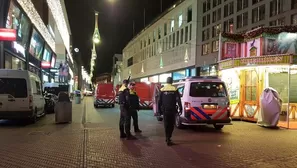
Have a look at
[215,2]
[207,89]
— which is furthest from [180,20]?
[207,89]

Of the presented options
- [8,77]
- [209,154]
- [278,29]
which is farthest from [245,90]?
[8,77]

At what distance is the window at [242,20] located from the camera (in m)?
37.7

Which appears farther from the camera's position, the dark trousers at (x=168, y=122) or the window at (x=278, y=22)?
the window at (x=278, y=22)

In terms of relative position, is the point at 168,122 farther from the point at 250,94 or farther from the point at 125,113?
the point at 250,94

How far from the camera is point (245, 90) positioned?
55.6 feet

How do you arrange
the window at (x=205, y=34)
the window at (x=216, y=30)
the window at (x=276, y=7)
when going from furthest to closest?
1. the window at (x=205, y=34)
2. the window at (x=216, y=30)
3. the window at (x=276, y=7)

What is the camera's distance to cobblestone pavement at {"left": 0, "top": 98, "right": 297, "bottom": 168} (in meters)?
6.98

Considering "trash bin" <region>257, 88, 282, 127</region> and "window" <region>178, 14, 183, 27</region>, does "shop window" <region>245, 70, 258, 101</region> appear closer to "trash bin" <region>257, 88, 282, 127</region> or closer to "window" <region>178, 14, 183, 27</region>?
"trash bin" <region>257, 88, 282, 127</region>

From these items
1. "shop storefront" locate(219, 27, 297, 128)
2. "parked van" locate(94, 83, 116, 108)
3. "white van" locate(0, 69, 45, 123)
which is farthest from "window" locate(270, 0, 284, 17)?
"white van" locate(0, 69, 45, 123)

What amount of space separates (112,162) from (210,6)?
129 ft

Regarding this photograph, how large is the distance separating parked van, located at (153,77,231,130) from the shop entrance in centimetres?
426

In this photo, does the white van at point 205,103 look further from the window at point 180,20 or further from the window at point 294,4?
the window at point 180,20

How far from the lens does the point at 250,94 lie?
16703mm

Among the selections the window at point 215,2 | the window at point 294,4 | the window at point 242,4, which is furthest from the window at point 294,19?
the window at point 215,2
